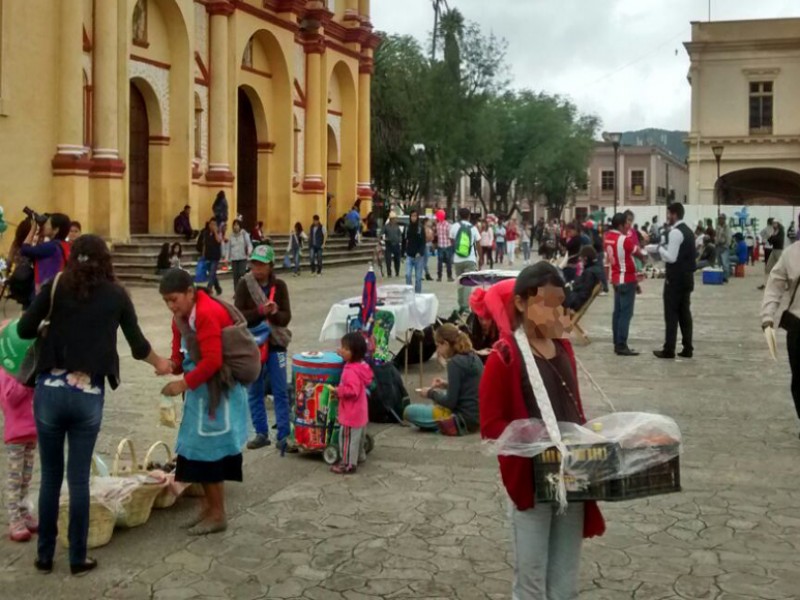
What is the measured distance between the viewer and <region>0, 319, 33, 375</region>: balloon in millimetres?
5637

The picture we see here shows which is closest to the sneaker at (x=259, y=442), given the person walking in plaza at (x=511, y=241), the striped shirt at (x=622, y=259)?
the striped shirt at (x=622, y=259)

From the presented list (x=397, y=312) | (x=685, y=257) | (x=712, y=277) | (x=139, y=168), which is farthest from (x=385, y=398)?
(x=712, y=277)

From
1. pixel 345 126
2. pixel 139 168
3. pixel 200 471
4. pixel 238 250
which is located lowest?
pixel 200 471

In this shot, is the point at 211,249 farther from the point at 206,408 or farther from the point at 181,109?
the point at 206,408

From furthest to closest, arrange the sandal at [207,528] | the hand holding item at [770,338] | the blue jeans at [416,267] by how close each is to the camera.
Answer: the blue jeans at [416,267]
the hand holding item at [770,338]
the sandal at [207,528]

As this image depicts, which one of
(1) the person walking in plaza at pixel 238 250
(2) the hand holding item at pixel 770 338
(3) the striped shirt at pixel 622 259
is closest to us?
(2) the hand holding item at pixel 770 338

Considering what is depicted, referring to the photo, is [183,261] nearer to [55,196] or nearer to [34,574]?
[55,196]

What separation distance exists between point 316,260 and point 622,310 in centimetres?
1652

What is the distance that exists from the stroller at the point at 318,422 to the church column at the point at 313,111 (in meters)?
26.6

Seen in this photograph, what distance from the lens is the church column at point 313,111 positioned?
112ft

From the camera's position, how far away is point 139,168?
27.2 meters

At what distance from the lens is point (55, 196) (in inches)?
896

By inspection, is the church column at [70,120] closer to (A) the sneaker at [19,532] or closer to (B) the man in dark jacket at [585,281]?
(B) the man in dark jacket at [585,281]

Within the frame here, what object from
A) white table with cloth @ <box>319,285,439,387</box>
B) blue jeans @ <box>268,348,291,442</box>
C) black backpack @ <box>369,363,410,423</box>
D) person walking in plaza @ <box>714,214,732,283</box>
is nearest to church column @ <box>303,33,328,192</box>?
person walking in plaza @ <box>714,214,732,283</box>
